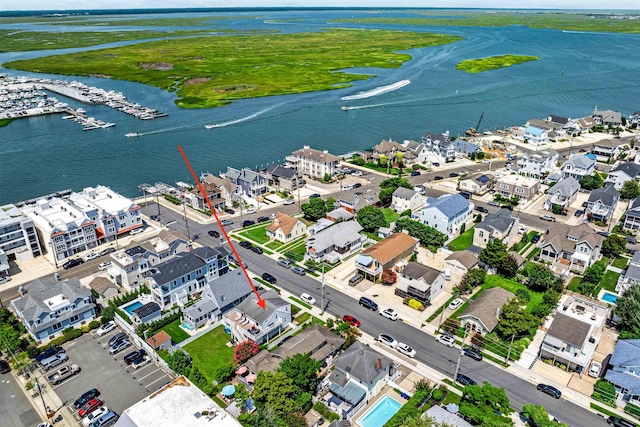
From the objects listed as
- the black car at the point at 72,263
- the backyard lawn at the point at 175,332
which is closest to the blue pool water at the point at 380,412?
the backyard lawn at the point at 175,332

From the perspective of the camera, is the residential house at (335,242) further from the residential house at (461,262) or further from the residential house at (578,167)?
the residential house at (578,167)

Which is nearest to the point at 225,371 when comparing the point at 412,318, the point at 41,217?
the point at 412,318

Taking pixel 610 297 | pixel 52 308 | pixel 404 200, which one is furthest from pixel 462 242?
pixel 52 308

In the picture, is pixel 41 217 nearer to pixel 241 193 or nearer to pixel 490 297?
pixel 241 193

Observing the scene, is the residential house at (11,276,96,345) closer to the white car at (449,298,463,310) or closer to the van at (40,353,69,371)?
the van at (40,353,69,371)

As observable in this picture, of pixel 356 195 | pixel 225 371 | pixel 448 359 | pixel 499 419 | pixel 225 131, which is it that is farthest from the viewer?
pixel 225 131

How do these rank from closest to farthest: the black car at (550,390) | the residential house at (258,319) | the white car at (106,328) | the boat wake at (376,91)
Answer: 1. the black car at (550,390)
2. the residential house at (258,319)
3. the white car at (106,328)
4. the boat wake at (376,91)
